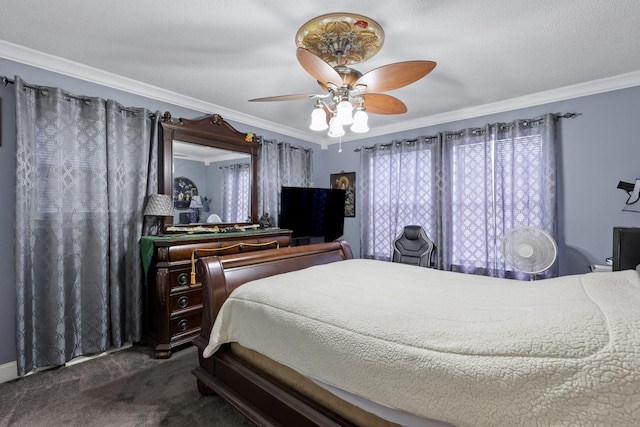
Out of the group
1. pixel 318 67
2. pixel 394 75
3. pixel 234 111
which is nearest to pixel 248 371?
pixel 318 67

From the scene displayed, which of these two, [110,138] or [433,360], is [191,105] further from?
[433,360]

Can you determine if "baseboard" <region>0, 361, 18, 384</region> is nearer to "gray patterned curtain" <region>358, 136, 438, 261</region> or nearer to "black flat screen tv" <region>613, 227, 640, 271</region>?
"gray patterned curtain" <region>358, 136, 438, 261</region>

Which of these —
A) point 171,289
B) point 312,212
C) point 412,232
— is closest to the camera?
point 171,289

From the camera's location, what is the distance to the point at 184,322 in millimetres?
2639

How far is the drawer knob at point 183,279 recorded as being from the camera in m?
2.61

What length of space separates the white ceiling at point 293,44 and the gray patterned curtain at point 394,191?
0.88 meters

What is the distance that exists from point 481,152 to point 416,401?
10.5ft

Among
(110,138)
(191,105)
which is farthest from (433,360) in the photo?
(191,105)

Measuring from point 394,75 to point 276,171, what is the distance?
2590 mm

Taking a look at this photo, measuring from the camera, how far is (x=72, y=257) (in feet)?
7.86

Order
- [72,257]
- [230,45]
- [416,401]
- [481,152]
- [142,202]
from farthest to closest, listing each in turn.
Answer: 1. [481,152]
2. [142,202]
3. [72,257]
4. [230,45]
5. [416,401]

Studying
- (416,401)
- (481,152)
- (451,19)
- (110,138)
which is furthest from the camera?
(481,152)

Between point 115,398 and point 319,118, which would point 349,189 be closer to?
point 319,118

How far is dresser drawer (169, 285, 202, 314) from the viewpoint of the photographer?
256cm
